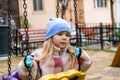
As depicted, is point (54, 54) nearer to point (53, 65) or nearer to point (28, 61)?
point (53, 65)

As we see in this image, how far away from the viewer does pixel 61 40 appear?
9.93 ft

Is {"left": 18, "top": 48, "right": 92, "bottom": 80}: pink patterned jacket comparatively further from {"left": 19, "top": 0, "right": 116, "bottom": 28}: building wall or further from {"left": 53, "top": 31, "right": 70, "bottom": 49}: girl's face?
{"left": 19, "top": 0, "right": 116, "bottom": 28}: building wall

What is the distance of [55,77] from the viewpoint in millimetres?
2867

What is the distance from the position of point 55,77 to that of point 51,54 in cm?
26

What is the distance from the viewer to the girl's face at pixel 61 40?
303cm

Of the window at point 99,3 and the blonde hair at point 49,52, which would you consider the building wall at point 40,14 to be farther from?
the blonde hair at point 49,52

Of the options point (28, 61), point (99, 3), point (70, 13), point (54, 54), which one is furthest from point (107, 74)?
point (99, 3)

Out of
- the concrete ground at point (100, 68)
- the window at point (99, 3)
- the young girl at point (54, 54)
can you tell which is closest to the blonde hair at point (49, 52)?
the young girl at point (54, 54)

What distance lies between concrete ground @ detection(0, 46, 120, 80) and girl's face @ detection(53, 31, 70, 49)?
328 cm

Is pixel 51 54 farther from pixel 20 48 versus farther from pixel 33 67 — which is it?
pixel 20 48

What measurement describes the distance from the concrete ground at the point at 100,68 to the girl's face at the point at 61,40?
129 inches

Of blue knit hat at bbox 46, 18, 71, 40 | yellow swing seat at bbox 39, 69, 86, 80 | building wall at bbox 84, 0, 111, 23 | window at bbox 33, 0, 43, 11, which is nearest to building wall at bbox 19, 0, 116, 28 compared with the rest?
building wall at bbox 84, 0, 111, 23

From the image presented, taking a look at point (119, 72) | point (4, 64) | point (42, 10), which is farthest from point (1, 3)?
point (119, 72)

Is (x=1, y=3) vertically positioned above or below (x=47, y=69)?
above
